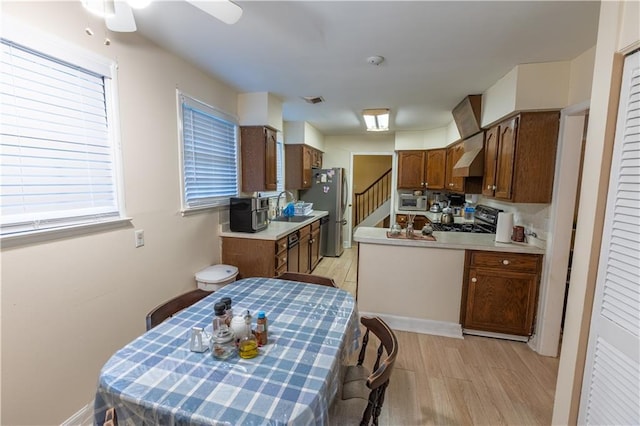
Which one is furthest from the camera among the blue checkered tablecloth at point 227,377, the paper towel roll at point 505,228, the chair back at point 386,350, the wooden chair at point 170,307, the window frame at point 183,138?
the paper towel roll at point 505,228

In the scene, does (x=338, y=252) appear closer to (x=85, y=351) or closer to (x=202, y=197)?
(x=202, y=197)

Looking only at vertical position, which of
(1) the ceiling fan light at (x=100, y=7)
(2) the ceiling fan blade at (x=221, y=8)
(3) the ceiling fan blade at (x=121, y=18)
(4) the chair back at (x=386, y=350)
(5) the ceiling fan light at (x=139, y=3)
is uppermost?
(2) the ceiling fan blade at (x=221, y=8)

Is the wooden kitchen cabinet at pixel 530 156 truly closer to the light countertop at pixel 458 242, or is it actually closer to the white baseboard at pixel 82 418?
the light countertop at pixel 458 242

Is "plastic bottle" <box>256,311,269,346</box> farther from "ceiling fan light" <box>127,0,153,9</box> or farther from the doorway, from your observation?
the doorway

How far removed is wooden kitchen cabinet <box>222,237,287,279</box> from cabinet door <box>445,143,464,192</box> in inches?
104

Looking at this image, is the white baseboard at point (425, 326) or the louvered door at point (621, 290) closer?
the louvered door at point (621, 290)

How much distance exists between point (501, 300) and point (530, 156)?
4.42 feet

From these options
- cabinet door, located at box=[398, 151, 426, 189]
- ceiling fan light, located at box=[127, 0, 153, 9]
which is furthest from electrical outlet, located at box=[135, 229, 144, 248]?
cabinet door, located at box=[398, 151, 426, 189]

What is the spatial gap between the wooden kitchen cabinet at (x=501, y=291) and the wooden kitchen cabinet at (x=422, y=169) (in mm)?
2435

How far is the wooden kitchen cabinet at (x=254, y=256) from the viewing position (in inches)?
111

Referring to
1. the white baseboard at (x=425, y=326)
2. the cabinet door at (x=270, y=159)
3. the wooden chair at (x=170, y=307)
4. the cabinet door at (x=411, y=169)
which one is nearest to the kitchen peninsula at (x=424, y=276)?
the white baseboard at (x=425, y=326)

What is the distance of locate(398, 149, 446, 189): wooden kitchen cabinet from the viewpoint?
478 centimetres

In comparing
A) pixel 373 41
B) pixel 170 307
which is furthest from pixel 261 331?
pixel 373 41

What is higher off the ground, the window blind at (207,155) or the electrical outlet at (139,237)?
the window blind at (207,155)
